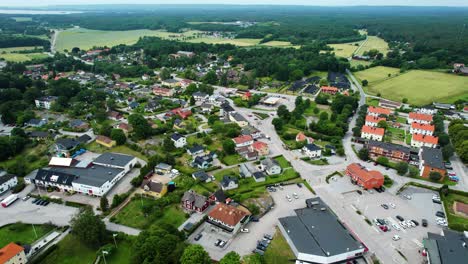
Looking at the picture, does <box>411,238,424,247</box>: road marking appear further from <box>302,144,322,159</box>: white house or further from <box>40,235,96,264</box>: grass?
<box>40,235,96,264</box>: grass

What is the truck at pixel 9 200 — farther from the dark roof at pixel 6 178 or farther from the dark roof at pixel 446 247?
the dark roof at pixel 446 247

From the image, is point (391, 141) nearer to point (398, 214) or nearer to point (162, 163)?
point (398, 214)

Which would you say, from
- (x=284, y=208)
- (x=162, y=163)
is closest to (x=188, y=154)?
(x=162, y=163)

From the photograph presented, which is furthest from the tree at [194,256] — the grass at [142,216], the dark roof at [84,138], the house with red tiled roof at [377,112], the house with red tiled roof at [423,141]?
the house with red tiled roof at [377,112]

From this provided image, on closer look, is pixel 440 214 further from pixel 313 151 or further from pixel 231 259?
pixel 231 259

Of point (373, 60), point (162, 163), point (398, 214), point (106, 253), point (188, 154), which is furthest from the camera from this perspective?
point (373, 60)

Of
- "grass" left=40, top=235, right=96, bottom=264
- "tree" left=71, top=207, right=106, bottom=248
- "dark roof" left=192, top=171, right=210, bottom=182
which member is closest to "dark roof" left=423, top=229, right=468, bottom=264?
"dark roof" left=192, top=171, right=210, bottom=182

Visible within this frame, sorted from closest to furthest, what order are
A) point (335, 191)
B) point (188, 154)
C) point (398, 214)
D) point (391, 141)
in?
point (398, 214) → point (335, 191) → point (188, 154) → point (391, 141)
